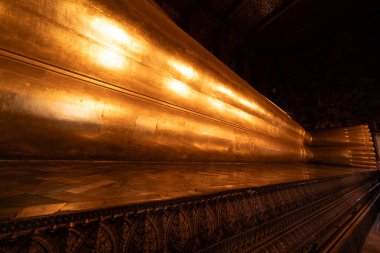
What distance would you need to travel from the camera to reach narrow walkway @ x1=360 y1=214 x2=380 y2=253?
1163mm

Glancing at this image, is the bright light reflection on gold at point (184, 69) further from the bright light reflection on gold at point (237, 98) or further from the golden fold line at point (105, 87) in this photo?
the bright light reflection on gold at point (237, 98)

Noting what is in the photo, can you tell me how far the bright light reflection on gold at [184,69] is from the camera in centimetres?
77

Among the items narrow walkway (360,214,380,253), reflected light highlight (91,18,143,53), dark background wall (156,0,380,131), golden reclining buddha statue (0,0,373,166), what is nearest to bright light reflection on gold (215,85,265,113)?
golden reclining buddha statue (0,0,373,166)

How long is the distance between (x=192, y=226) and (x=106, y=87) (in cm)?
48

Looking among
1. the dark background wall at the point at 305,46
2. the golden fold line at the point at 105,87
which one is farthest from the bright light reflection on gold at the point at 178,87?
the dark background wall at the point at 305,46

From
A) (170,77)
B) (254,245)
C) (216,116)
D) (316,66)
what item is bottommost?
(254,245)

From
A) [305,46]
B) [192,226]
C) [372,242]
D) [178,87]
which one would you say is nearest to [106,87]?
[178,87]

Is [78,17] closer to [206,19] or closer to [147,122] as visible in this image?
[147,122]

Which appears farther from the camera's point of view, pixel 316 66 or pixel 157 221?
pixel 316 66

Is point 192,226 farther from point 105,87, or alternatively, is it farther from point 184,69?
point 184,69

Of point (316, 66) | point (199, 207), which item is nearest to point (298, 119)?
point (316, 66)

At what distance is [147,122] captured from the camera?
2.09ft

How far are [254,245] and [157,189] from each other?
0.29m

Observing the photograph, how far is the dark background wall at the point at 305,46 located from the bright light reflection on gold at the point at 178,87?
1594 millimetres
